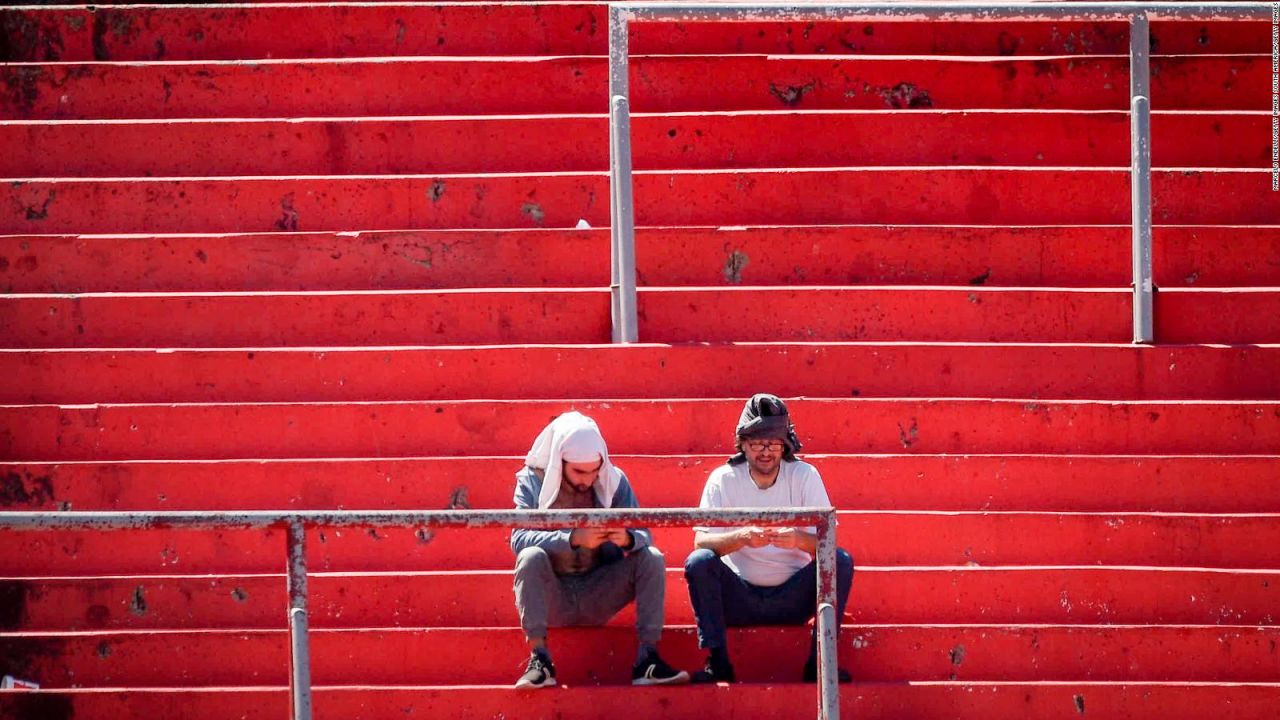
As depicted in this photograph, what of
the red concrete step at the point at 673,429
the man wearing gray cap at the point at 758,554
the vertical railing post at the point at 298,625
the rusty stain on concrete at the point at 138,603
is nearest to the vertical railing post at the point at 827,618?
the man wearing gray cap at the point at 758,554

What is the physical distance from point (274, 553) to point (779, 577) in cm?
198

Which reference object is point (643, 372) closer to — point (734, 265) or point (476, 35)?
point (734, 265)

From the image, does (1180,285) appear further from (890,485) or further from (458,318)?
(458,318)

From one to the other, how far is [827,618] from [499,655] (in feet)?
5.20

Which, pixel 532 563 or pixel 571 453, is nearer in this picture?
pixel 532 563

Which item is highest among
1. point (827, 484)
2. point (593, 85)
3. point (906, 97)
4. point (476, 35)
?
point (476, 35)

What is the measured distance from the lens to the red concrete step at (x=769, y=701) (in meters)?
5.81

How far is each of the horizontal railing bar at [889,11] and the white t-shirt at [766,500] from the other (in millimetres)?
2084

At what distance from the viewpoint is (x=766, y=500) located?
243 inches

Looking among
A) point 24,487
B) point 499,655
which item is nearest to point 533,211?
point 499,655

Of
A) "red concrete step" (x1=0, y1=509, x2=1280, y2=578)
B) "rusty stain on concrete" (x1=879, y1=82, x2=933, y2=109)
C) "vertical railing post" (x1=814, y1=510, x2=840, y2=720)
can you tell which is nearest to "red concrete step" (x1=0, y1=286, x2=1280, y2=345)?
"red concrete step" (x1=0, y1=509, x2=1280, y2=578)

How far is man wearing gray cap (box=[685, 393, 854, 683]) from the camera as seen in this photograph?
582 cm

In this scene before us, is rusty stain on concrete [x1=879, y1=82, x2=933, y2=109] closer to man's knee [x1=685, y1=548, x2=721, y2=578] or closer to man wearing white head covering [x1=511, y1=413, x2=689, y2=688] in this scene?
man wearing white head covering [x1=511, y1=413, x2=689, y2=688]

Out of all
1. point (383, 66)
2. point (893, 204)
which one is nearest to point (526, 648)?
point (893, 204)
